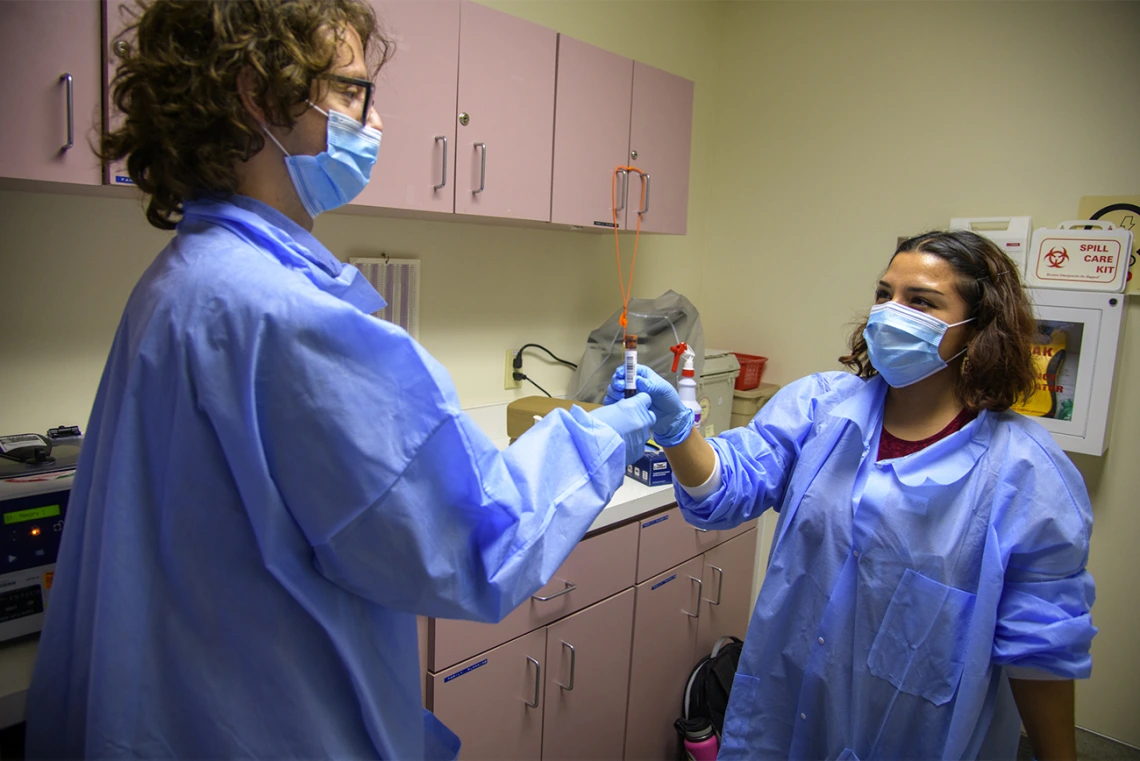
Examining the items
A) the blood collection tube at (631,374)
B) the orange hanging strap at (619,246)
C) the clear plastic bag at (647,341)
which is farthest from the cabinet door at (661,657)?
the blood collection tube at (631,374)

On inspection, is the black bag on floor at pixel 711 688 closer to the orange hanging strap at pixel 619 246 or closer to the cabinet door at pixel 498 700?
the cabinet door at pixel 498 700

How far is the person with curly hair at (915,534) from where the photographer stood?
111cm

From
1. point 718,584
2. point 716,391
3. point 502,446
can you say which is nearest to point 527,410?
point 502,446

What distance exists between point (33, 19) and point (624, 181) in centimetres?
155

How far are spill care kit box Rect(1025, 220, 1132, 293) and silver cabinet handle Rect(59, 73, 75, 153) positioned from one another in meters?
2.41

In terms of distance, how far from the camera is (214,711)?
2.33 ft

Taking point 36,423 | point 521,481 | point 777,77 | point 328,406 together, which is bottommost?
point 36,423

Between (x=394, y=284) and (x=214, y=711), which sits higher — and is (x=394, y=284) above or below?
above

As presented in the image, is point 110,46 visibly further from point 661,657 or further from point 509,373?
point 661,657

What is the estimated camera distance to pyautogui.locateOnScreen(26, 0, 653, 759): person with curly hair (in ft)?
2.20

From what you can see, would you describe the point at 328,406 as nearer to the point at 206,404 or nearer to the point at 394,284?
the point at 206,404

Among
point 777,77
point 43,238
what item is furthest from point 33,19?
point 777,77

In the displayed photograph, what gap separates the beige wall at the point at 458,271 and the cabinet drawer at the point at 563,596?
78 centimetres

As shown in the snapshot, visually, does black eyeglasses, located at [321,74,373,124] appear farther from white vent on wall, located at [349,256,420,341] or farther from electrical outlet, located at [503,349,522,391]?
electrical outlet, located at [503,349,522,391]
